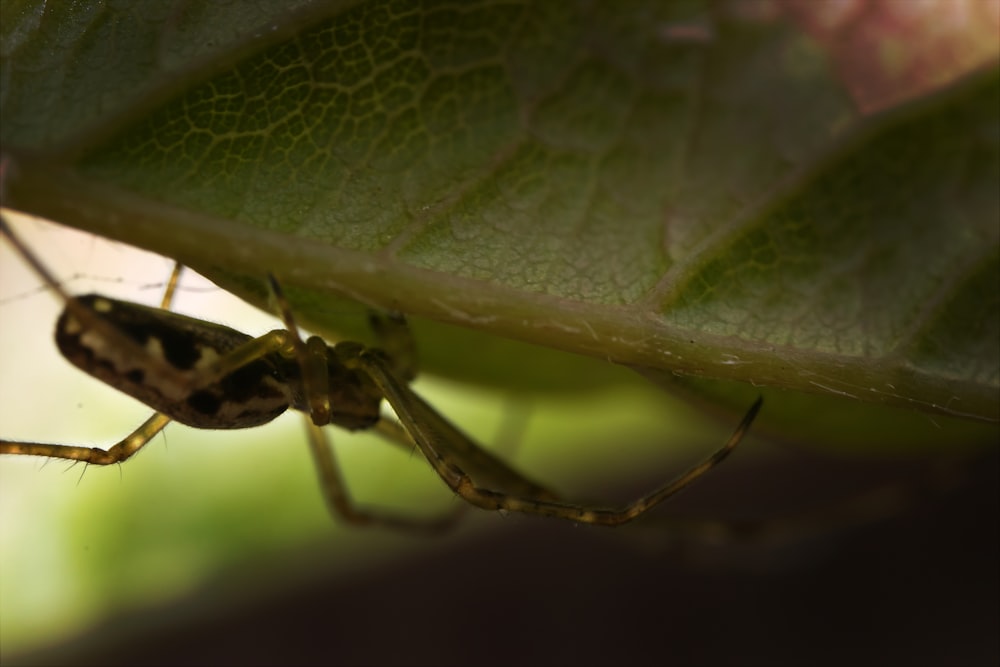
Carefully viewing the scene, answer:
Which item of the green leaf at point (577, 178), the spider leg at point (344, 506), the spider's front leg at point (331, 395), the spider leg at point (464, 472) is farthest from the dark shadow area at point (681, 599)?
the green leaf at point (577, 178)

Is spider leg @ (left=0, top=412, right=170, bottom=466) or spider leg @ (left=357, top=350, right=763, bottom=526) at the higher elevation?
spider leg @ (left=0, top=412, right=170, bottom=466)

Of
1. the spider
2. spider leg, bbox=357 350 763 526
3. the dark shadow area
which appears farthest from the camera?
the dark shadow area

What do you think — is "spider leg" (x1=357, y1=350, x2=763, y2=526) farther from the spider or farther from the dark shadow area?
the dark shadow area

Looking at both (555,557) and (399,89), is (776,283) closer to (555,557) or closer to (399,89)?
(399,89)

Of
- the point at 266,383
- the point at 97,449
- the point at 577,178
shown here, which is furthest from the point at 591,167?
the point at 97,449

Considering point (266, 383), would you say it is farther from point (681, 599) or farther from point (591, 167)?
point (681, 599)

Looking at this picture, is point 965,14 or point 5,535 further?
point 5,535

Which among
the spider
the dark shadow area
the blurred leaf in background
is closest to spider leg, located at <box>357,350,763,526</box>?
the spider

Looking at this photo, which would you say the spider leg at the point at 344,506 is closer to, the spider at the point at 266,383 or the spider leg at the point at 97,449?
the spider at the point at 266,383

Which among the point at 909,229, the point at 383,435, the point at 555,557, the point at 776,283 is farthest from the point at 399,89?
the point at 555,557
